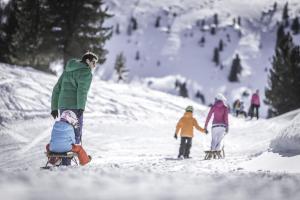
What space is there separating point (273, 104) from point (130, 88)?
17412 mm

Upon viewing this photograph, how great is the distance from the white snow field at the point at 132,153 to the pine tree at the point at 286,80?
14620 mm

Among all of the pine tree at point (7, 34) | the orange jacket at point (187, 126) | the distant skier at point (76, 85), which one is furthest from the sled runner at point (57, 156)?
the pine tree at point (7, 34)

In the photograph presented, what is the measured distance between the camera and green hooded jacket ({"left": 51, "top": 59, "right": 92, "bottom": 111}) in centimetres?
775

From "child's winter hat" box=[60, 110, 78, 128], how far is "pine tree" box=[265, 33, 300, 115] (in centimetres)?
3436

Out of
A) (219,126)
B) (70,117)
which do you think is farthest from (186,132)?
(70,117)

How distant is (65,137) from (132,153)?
5961 mm

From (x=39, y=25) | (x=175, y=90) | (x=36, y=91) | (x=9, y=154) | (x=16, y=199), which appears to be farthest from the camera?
(x=175, y=90)

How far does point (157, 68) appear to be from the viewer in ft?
639

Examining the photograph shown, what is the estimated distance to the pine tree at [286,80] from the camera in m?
39.7

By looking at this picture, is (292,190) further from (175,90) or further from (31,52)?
(175,90)

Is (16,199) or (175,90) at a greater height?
(175,90)

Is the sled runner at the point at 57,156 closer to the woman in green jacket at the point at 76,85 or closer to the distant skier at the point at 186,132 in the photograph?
the woman in green jacket at the point at 76,85

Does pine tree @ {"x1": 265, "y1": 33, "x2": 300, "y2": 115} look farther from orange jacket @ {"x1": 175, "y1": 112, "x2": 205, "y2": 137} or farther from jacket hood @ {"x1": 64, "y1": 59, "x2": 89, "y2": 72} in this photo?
jacket hood @ {"x1": 64, "y1": 59, "x2": 89, "y2": 72}

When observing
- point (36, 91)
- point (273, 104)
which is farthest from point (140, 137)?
point (273, 104)
